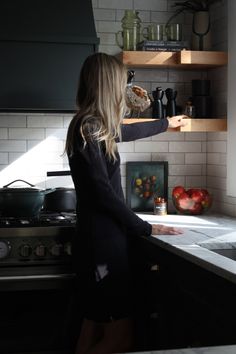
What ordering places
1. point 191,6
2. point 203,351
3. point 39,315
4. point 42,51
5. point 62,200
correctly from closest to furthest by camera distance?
point 203,351
point 39,315
point 42,51
point 62,200
point 191,6

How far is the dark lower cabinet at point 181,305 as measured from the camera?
7.07ft

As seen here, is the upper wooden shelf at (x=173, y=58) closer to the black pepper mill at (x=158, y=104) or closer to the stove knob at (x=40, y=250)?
the black pepper mill at (x=158, y=104)

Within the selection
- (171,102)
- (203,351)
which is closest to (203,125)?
(171,102)

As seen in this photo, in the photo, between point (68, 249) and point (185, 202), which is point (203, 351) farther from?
point (185, 202)

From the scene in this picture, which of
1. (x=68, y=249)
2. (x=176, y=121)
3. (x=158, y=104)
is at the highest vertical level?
(x=158, y=104)

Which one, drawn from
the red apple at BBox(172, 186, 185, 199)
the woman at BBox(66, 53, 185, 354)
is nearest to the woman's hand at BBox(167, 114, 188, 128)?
the red apple at BBox(172, 186, 185, 199)

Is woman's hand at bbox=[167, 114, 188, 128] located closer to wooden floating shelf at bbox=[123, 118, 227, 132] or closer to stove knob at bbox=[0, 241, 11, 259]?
wooden floating shelf at bbox=[123, 118, 227, 132]

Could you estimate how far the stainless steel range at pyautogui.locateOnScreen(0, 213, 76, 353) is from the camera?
3137mm

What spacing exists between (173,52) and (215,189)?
89 centimetres

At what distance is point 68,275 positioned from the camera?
3.18 meters

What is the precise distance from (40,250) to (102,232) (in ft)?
1.75

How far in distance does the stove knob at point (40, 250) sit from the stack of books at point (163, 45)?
4.31 ft

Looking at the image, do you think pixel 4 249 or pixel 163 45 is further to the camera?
pixel 163 45

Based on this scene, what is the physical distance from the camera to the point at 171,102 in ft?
12.4
